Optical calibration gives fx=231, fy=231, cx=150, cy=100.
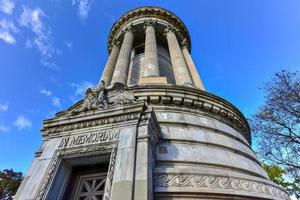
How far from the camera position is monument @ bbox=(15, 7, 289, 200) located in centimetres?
630

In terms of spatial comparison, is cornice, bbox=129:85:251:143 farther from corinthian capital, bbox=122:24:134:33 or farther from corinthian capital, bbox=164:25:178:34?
corinthian capital, bbox=122:24:134:33

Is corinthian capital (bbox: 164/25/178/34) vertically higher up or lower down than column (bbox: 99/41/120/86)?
higher up

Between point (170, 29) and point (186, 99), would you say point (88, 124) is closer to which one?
point (186, 99)

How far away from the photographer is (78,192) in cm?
691

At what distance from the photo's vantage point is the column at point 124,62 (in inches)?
631

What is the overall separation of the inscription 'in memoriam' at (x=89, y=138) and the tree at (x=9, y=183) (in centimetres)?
2771

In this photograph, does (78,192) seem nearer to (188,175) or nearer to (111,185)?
(111,185)

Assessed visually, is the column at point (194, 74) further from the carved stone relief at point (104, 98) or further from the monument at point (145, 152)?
the carved stone relief at point (104, 98)

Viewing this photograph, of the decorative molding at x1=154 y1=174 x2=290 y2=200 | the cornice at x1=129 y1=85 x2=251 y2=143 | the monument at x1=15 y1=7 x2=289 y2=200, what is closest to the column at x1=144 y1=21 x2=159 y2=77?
the cornice at x1=129 y1=85 x2=251 y2=143

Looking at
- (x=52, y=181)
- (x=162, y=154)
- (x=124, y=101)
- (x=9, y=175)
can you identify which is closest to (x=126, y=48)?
(x=124, y=101)

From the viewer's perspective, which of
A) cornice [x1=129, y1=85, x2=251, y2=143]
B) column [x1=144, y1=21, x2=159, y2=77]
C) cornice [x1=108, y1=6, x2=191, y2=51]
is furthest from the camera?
cornice [x1=108, y1=6, x2=191, y2=51]

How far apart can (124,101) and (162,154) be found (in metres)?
2.33

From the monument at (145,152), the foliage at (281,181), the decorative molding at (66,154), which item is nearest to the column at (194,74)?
the monument at (145,152)

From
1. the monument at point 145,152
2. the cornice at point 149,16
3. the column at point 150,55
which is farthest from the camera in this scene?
the cornice at point 149,16
